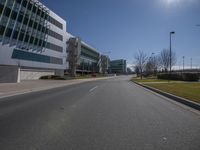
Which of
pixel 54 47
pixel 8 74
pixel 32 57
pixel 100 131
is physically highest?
pixel 54 47

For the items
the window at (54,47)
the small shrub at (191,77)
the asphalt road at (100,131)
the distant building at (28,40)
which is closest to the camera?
the asphalt road at (100,131)

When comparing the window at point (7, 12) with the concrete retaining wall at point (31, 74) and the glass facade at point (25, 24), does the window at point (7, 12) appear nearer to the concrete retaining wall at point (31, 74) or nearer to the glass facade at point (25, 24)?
the glass facade at point (25, 24)

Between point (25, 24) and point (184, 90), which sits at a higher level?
point (25, 24)

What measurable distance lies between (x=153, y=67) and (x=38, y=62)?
5370 centimetres

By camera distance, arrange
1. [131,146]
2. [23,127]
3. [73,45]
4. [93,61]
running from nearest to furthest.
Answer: [131,146] → [23,127] → [73,45] → [93,61]

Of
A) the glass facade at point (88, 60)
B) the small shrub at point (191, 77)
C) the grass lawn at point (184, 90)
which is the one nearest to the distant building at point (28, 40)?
the grass lawn at point (184, 90)

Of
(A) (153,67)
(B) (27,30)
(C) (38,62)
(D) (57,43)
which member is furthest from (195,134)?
(A) (153,67)

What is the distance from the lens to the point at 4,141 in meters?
6.14

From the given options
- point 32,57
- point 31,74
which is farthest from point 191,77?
point 32,57

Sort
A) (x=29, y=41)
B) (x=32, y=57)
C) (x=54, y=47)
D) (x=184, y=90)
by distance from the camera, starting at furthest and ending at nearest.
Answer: (x=54, y=47), (x=32, y=57), (x=29, y=41), (x=184, y=90)

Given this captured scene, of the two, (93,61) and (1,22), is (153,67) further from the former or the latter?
(1,22)

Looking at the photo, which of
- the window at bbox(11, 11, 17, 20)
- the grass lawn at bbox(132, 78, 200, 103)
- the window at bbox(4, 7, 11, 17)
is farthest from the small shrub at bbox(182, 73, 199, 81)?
the window at bbox(4, 7, 11, 17)

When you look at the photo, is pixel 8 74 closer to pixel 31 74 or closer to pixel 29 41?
pixel 31 74

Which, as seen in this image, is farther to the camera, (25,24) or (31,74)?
(31,74)
